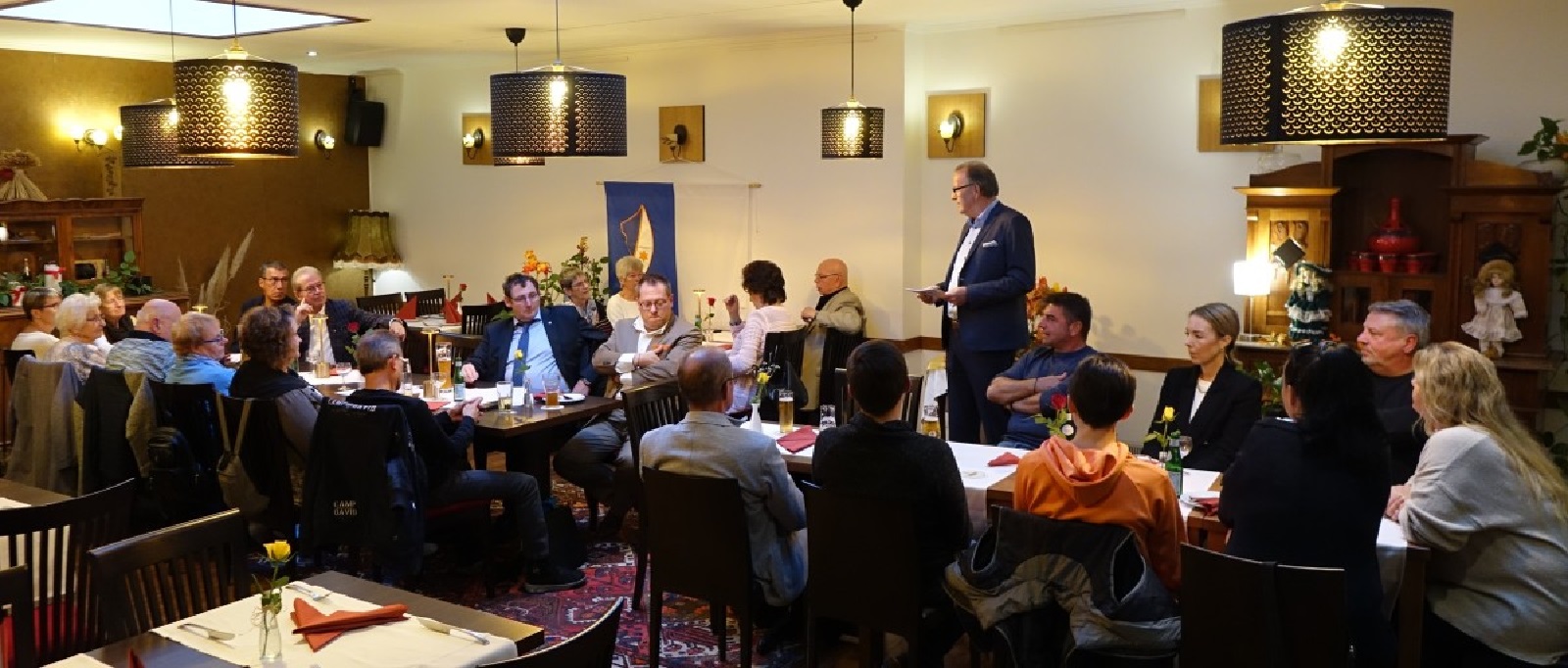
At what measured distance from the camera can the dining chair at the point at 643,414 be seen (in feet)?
15.7

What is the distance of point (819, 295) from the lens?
843 centimetres

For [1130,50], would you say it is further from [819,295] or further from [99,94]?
[99,94]

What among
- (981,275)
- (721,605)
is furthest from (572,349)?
(721,605)

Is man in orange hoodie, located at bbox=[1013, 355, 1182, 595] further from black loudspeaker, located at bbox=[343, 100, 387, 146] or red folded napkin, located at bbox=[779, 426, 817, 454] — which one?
black loudspeaker, located at bbox=[343, 100, 387, 146]

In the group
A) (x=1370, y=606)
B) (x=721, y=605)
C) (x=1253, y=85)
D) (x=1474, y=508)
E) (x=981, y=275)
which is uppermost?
(x=1253, y=85)

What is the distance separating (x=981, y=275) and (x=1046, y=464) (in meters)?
2.74

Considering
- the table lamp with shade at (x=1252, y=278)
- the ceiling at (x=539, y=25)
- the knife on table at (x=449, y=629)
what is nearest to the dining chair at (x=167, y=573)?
the knife on table at (x=449, y=629)

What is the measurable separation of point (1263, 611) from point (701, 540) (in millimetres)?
1673

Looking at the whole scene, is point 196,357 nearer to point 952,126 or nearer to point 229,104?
point 229,104

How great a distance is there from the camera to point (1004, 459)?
173 inches

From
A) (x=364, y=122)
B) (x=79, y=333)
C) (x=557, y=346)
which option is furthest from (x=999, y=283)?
(x=364, y=122)

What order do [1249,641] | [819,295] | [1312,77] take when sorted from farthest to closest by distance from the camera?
[819,295] → [1249,641] → [1312,77]

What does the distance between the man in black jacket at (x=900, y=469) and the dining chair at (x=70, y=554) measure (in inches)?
75.3

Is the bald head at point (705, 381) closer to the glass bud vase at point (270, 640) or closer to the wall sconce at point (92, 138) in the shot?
the glass bud vase at point (270, 640)
